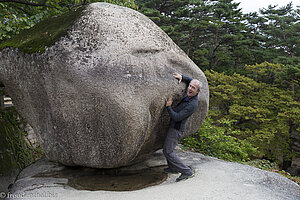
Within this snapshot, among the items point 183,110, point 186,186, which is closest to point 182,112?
point 183,110

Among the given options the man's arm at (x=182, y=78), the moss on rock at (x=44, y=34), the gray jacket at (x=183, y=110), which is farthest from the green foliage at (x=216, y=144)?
the moss on rock at (x=44, y=34)

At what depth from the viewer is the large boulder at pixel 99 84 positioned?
351cm

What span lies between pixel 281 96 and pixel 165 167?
9777 mm

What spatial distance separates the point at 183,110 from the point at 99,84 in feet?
4.90

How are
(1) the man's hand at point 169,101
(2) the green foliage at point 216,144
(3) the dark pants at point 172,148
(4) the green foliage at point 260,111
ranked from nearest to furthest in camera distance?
1. (1) the man's hand at point 169,101
2. (3) the dark pants at point 172,148
3. (2) the green foliage at point 216,144
4. (4) the green foliage at point 260,111

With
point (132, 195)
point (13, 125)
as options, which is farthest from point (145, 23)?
point (13, 125)

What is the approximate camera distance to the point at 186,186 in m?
3.85

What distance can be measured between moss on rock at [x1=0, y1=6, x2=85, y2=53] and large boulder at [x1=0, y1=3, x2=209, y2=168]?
90 mm

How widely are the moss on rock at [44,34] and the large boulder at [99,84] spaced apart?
90 millimetres

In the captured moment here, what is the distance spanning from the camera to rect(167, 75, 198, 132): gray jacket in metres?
3.94

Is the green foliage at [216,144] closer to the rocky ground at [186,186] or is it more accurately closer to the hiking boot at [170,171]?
the rocky ground at [186,186]

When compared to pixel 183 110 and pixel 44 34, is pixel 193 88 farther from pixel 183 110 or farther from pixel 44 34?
pixel 44 34

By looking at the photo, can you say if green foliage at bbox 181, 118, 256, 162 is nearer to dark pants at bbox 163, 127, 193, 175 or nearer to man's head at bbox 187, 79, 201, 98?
dark pants at bbox 163, 127, 193, 175

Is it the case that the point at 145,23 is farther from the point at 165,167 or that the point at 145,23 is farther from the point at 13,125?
the point at 13,125
